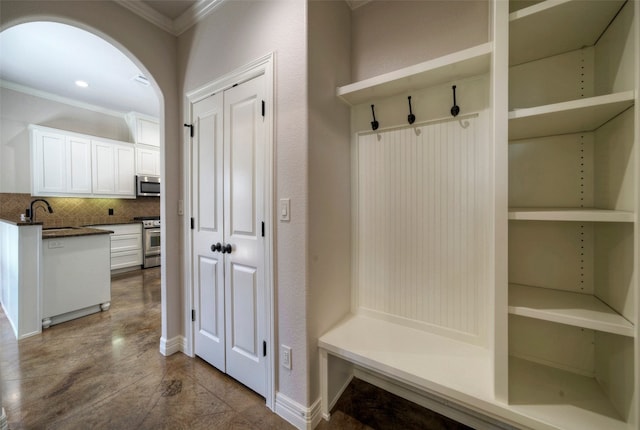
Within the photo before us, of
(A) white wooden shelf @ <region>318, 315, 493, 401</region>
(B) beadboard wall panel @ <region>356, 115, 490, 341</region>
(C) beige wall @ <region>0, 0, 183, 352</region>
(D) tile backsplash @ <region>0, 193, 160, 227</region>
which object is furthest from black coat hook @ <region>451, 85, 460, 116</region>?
(D) tile backsplash @ <region>0, 193, 160, 227</region>

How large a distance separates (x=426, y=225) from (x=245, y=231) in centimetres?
120

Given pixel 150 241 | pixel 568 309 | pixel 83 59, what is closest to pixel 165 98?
pixel 83 59

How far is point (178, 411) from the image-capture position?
153cm

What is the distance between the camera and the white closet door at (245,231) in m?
1.59

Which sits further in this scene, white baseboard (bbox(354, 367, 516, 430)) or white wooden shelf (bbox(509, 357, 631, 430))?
white baseboard (bbox(354, 367, 516, 430))

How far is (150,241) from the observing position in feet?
15.9

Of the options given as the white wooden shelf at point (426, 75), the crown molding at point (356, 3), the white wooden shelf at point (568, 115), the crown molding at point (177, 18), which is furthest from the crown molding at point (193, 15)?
the white wooden shelf at point (568, 115)

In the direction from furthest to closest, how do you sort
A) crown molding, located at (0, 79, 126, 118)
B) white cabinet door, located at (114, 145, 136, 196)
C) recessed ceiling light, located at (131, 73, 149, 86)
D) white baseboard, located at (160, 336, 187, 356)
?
white cabinet door, located at (114, 145, 136, 196), crown molding, located at (0, 79, 126, 118), recessed ceiling light, located at (131, 73, 149, 86), white baseboard, located at (160, 336, 187, 356)

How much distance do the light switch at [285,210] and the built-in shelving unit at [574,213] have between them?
42.3 inches

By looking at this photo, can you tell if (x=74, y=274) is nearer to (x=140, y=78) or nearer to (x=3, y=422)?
(x=3, y=422)

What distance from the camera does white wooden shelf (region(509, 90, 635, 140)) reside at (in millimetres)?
866

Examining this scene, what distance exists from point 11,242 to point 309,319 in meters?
3.40

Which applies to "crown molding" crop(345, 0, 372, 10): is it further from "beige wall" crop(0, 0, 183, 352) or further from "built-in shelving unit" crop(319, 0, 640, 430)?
"beige wall" crop(0, 0, 183, 352)

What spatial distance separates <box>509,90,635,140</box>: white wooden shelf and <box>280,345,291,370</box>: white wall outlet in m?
1.61
